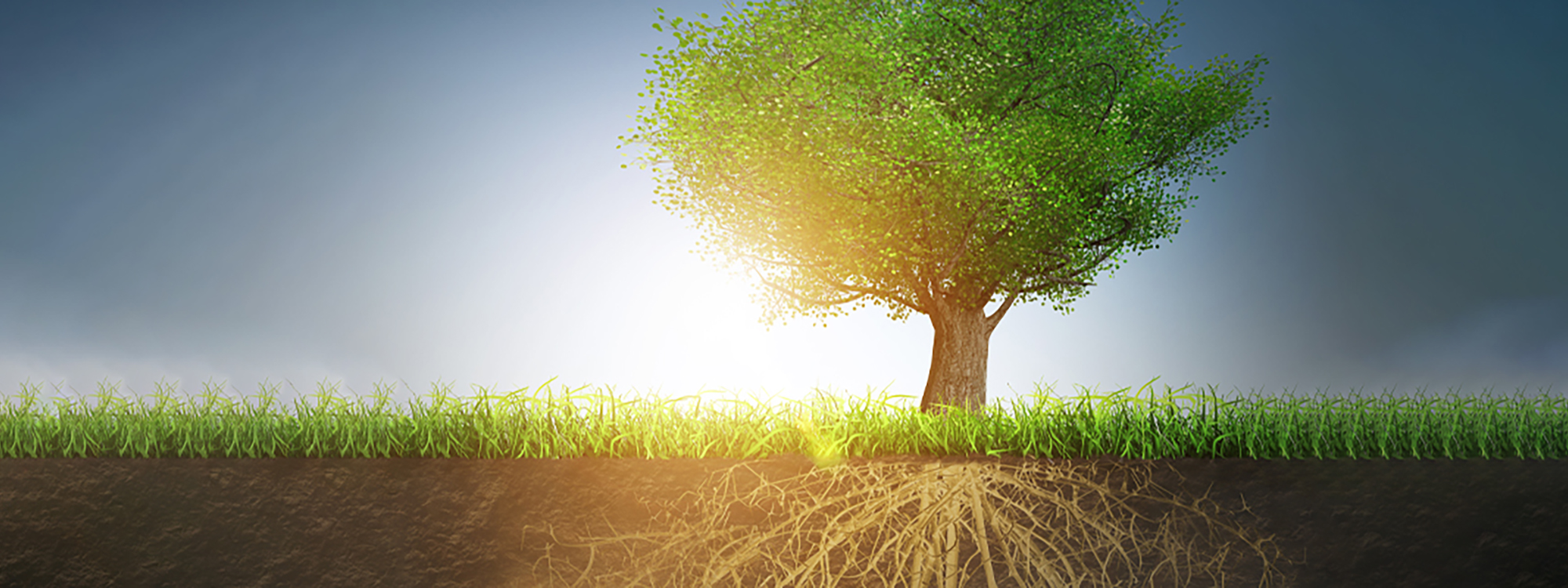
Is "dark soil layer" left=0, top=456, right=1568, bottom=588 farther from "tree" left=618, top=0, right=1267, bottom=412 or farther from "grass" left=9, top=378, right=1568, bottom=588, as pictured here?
"tree" left=618, top=0, right=1267, bottom=412

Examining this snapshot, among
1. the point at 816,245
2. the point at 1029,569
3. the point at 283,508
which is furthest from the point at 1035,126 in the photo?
the point at 283,508

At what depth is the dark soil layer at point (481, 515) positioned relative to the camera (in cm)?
477

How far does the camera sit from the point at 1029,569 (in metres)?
4.54

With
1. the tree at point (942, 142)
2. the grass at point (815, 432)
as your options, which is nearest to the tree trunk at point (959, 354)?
the tree at point (942, 142)

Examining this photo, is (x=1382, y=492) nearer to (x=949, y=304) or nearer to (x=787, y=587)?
(x=787, y=587)

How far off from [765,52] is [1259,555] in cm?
607

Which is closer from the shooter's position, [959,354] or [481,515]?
[481,515]

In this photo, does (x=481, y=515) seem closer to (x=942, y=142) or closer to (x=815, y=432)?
(x=815, y=432)

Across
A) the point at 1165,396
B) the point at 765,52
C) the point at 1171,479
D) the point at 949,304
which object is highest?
the point at 765,52

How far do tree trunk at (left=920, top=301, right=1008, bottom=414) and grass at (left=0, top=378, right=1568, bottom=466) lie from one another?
13.2 ft

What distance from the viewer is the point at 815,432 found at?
4895mm

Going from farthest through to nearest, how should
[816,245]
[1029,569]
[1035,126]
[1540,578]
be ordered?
Result: [816,245] → [1035,126] → [1540,578] → [1029,569]

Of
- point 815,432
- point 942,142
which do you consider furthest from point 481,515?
point 942,142

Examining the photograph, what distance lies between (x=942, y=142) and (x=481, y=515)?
5241 millimetres
